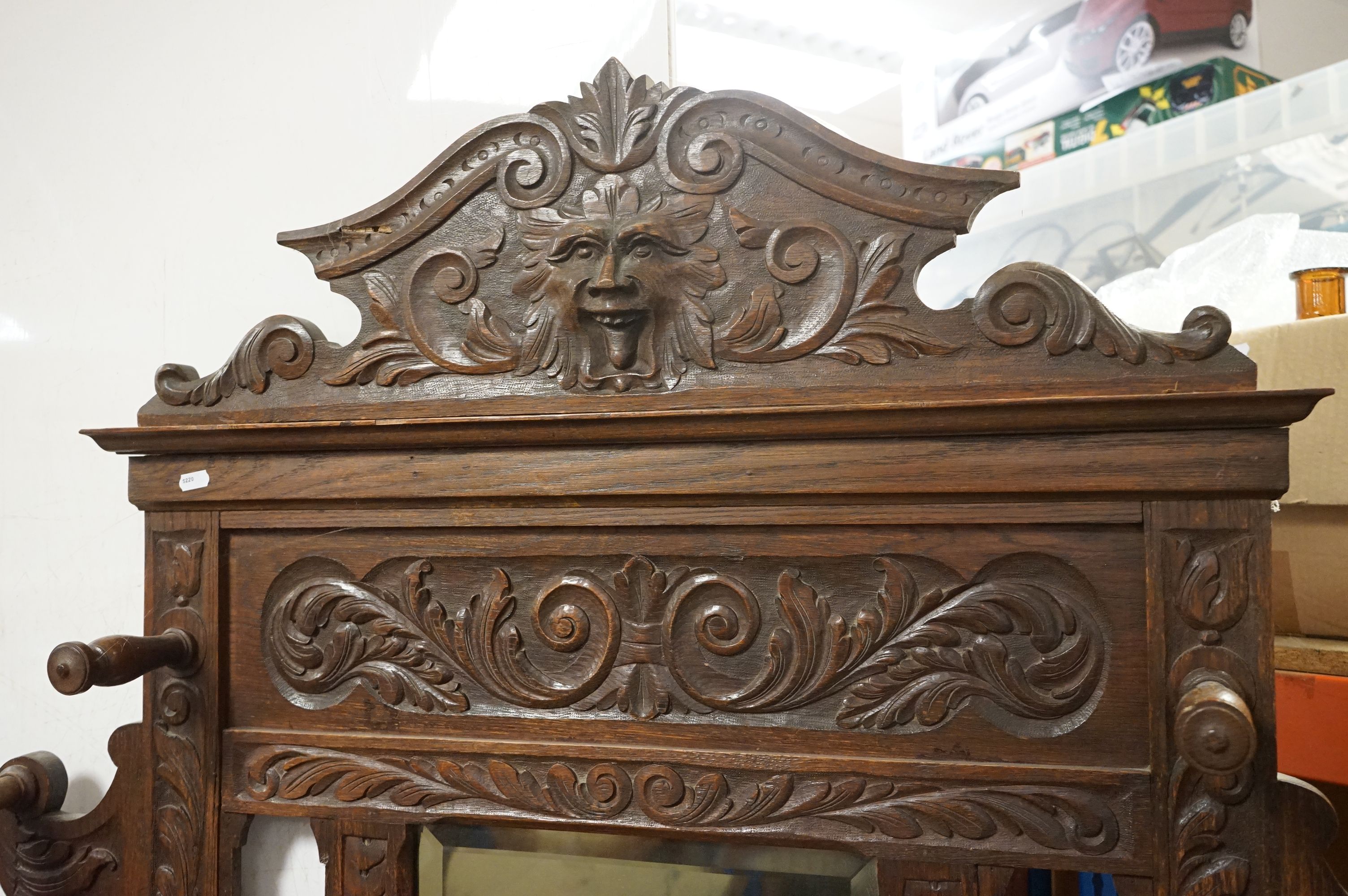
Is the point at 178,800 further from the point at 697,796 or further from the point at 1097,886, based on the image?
the point at 1097,886

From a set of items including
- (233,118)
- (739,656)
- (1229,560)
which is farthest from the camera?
(233,118)

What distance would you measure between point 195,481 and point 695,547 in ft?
1.65

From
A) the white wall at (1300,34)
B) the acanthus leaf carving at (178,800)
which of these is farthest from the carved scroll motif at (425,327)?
the white wall at (1300,34)

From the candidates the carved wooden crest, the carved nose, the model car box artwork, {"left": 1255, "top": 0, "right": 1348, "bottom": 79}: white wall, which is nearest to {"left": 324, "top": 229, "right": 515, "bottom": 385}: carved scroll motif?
the carved wooden crest

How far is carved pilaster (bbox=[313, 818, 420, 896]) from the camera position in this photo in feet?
2.82

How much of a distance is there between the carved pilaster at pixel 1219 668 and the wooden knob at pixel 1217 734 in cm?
7

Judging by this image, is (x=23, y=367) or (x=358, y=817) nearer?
(x=358, y=817)

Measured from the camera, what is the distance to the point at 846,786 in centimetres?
76

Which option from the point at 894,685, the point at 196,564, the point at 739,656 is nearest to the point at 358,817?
the point at 196,564

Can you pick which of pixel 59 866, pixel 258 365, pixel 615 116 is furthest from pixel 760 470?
pixel 59 866

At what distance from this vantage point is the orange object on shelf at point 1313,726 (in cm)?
84

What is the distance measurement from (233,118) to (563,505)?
0.67 metres

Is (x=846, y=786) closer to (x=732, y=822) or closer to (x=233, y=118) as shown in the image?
(x=732, y=822)

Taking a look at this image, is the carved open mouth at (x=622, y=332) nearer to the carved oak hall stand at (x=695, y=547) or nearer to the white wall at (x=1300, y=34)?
the carved oak hall stand at (x=695, y=547)
